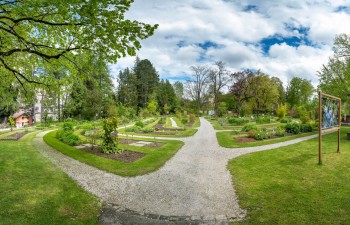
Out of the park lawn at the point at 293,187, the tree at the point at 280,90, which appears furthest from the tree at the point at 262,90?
the park lawn at the point at 293,187

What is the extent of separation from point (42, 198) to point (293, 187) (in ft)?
24.3

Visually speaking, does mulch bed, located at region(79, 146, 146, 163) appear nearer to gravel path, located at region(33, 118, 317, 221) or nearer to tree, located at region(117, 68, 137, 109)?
gravel path, located at region(33, 118, 317, 221)

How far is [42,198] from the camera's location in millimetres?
5801

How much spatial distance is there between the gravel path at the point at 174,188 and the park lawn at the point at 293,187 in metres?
0.50

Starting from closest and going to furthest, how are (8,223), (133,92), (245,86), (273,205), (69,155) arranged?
(8,223) → (273,205) → (69,155) → (245,86) → (133,92)

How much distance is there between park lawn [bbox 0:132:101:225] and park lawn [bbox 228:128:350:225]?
4.03 m

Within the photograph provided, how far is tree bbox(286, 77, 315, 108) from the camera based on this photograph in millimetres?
56312

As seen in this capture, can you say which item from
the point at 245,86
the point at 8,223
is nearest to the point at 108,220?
the point at 8,223

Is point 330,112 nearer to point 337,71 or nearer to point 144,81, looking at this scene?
point 337,71

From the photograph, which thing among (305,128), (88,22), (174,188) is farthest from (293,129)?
(88,22)

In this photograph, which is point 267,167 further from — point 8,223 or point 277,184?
point 8,223

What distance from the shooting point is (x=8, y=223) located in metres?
4.51

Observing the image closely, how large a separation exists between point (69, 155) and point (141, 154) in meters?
3.78

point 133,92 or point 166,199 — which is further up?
point 133,92
